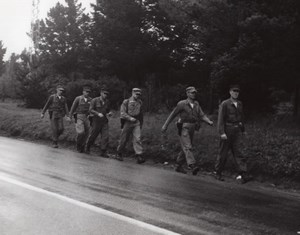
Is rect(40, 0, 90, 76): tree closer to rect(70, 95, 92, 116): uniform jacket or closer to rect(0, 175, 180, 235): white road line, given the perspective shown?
rect(70, 95, 92, 116): uniform jacket

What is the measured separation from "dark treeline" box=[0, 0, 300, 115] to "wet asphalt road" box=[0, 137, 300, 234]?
885 centimetres

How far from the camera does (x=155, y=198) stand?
675cm

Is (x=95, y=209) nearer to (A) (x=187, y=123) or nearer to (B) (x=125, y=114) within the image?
(A) (x=187, y=123)

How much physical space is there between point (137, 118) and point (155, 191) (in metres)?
5.48

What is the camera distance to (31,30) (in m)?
60.3

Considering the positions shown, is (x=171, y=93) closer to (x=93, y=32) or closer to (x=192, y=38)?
(x=192, y=38)

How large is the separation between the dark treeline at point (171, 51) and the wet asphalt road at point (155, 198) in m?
8.85

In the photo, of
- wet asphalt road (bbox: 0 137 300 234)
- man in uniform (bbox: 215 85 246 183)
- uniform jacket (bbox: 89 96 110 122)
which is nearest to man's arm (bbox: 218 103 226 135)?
man in uniform (bbox: 215 85 246 183)

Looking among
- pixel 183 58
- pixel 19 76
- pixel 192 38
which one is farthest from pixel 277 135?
pixel 19 76

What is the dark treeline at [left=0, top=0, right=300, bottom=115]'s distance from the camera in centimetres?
1686

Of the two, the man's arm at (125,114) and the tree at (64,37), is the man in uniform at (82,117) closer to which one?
the man's arm at (125,114)

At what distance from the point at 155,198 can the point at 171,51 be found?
3142 cm

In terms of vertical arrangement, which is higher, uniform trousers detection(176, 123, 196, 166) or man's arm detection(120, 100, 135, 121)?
man's arm detection(120, 100, 135, 121)

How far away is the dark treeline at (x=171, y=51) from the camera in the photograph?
55.3 ft
